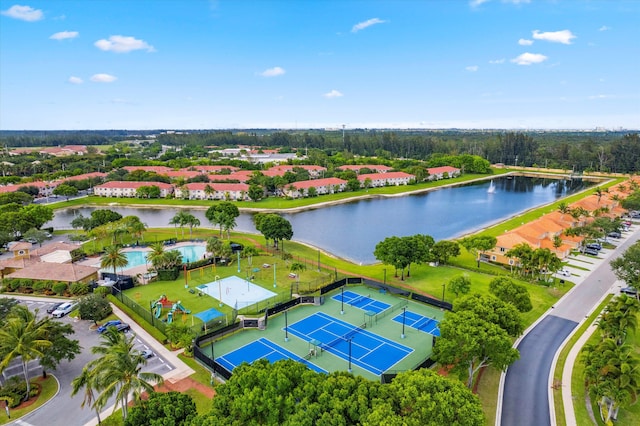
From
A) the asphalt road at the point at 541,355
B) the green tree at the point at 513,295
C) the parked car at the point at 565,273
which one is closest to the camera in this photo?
the asphalt road at the point at 541,355

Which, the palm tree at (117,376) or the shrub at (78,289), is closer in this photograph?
the palm tree at (117,376)

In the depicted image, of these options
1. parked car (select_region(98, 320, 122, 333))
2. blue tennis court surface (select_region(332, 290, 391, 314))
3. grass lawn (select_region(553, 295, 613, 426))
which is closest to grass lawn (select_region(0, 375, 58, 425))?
parked car (select_region(98, 320, 122, 333))

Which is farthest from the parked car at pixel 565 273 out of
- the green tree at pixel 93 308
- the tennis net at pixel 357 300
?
the green tree at pixel 93 308

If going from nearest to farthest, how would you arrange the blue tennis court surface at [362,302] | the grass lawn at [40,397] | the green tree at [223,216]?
1. the grass lawn at [40,397]
2. the blue tennis court surface at [362,302]
3. the green tree at [223,216]

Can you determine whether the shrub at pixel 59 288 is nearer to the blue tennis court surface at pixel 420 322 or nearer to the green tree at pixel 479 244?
the blue tennis court surface at pixel 420 322

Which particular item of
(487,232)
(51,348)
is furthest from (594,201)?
(51,348)

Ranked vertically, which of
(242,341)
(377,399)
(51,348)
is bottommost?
(242,341)

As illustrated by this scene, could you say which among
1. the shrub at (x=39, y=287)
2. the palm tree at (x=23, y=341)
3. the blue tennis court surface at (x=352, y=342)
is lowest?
the blue tennis court surface at (x=352, y=342)

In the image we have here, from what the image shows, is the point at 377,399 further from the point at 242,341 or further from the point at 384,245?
the point at 384,245
